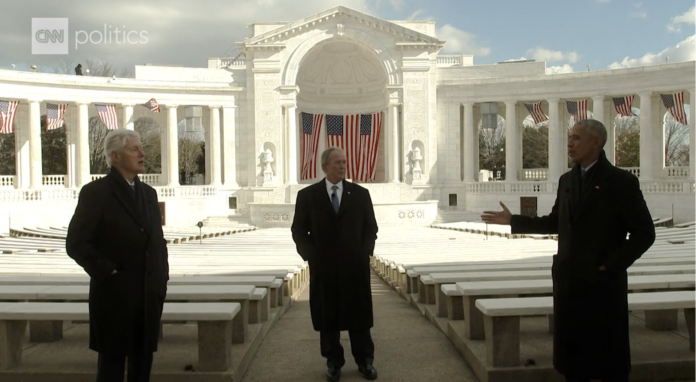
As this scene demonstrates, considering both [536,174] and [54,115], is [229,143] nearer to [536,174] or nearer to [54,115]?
[54,115]

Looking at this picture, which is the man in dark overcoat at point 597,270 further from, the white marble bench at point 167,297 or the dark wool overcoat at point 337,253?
the white marble bench at point 167,297

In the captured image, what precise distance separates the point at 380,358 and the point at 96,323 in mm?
3132

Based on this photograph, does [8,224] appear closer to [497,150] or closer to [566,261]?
[566,261]

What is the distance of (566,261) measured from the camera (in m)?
5.00

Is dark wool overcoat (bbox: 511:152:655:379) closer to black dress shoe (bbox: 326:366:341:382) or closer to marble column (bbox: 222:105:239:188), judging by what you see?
black dress shoe (bbox: 326:366:341:382)

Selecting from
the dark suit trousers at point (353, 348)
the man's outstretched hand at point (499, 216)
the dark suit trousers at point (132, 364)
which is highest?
the man's outstretched hand at point (499, 216)

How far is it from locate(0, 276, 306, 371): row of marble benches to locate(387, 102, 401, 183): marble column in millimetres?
31373

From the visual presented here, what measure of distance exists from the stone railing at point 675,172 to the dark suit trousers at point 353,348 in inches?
1549

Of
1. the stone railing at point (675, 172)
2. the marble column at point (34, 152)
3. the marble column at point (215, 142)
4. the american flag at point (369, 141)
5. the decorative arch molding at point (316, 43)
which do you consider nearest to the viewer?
the marble column at point (34, 152)

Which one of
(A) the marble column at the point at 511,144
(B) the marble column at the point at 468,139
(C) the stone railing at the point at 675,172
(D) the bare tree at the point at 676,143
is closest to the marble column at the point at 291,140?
(B) the marble column at the point at 468,139

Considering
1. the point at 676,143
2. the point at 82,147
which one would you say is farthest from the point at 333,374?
the point at 676,143

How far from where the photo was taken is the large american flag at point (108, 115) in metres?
37.5

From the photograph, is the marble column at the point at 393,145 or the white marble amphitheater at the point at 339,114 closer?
the white marble amphitheater at the point at 339,114

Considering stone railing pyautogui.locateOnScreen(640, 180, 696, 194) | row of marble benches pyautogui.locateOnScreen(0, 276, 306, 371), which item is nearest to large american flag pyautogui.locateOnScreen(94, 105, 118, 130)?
row of marble benches pyautogui.locateOnScreen(0, 276, 306, 371)
